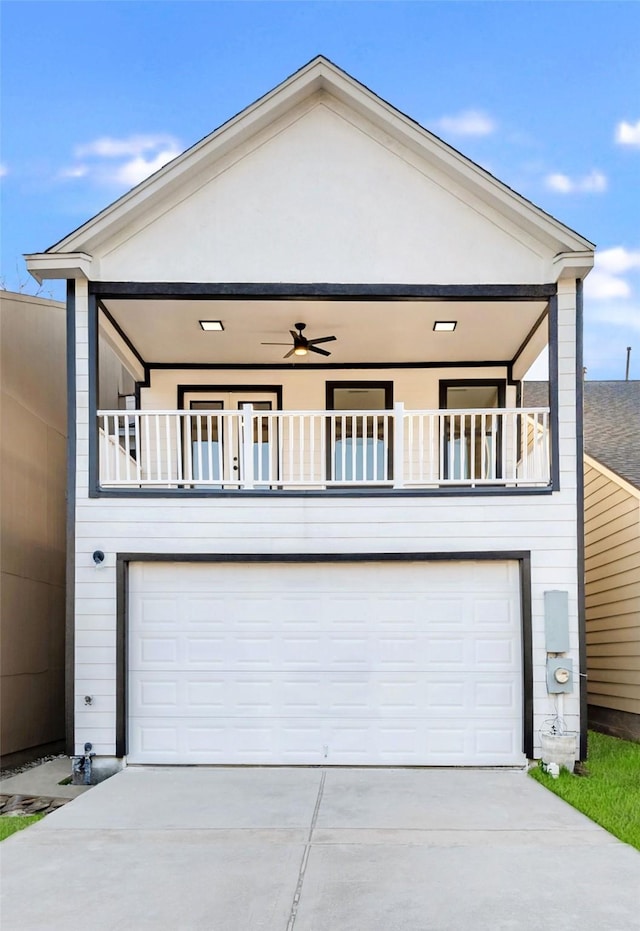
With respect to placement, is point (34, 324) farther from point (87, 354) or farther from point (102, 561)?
point (102, 561)

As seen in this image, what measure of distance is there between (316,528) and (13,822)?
3.74 m

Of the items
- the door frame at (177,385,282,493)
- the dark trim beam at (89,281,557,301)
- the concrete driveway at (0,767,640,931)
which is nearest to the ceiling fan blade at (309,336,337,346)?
the dark trim beam at (89,281,557,301)

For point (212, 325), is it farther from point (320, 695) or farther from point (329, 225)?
point (320, 695)

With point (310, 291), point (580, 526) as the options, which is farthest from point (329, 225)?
point (580, 526)

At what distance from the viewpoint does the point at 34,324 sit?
9.98 meters

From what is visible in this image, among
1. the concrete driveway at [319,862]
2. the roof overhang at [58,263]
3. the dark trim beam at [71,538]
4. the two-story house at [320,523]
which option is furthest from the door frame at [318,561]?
the roof overhang at [58,263]

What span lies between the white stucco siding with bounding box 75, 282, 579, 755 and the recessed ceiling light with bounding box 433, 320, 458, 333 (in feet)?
5.05

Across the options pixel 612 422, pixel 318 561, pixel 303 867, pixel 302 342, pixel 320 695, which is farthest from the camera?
pixel 612 422

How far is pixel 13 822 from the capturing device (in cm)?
593

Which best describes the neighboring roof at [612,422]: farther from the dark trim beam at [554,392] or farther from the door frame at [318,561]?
the door frame at [318,561]

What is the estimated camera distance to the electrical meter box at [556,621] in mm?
7605

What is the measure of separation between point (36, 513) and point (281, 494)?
3621mm

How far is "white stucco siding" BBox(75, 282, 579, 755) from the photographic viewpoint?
7.78 m

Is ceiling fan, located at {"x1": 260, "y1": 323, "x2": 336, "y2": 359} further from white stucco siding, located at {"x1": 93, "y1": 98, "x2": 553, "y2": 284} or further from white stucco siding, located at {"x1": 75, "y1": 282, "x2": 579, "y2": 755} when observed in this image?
white stucco siding, located at {"x1": 75, "y1": 282, "x2": 579, "y2": 755}
